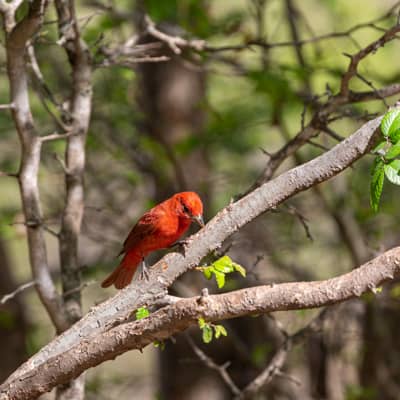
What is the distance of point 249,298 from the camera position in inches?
97.7

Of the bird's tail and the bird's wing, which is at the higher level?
the bird's wing

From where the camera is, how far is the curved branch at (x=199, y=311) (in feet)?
7.64

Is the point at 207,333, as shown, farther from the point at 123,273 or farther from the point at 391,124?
the point at 123,273

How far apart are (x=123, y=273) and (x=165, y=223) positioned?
0.65 meters

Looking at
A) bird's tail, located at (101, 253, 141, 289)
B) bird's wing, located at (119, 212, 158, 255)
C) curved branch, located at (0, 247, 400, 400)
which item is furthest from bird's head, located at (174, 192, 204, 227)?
curved branch, located at (0, 247, 400, 400)

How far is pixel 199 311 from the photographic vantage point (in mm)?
2480

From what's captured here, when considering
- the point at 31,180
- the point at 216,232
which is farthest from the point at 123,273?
the point at 216,232

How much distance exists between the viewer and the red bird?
4.39 metres

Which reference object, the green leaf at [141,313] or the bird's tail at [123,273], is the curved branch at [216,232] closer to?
the green leaf at [141,313]

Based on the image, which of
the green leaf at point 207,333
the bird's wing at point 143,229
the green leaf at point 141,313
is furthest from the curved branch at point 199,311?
the bird's wing at point 143,229

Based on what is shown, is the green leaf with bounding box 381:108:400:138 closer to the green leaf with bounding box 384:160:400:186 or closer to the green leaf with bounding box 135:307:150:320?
the green leaf with bounding box 384:160:400:186

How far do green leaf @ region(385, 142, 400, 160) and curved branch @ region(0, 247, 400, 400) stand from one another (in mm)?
319

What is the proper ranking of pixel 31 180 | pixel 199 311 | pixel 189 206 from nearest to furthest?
1. pixel 199 311
2. pixel 31 180
3. pixel 189 206

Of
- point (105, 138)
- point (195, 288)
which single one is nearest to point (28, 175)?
point (195, 288)
